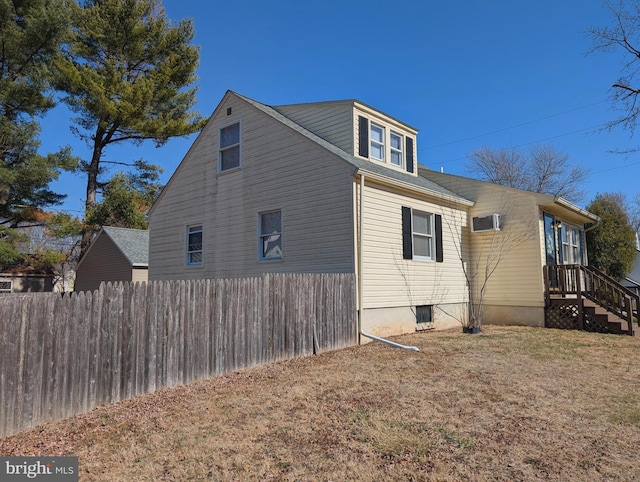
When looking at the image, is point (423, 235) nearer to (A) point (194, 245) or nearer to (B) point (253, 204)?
(B) point (253, 204)

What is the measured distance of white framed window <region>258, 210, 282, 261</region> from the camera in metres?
10.7

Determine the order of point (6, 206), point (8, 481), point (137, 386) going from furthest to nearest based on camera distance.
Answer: point (6, 206) → point (137, 386) → point (8, 481)

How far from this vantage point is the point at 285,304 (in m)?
7.40

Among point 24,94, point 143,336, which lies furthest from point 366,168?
point 24,94

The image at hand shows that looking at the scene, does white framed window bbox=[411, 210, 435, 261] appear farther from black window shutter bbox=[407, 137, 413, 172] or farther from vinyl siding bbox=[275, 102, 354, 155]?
vinyl siding bbox=[275, 102, 354, 155]

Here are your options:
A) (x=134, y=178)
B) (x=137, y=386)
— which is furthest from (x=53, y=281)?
(x=137, y=386)

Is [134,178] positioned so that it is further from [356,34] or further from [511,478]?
[511,478]

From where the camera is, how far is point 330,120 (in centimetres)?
1132

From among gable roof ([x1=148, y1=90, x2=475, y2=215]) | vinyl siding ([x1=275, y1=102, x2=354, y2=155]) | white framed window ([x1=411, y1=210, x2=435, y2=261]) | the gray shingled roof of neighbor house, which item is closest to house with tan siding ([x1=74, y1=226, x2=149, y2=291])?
the gray shingled roof of neighbor house

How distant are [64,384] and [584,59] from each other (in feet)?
54.7

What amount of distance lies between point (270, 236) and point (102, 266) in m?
14.6

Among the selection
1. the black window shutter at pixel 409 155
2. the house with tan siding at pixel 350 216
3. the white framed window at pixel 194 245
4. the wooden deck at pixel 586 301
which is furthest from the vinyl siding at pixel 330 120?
the wooden deck at pixel 586 301

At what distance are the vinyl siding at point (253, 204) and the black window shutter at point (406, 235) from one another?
1.86 m

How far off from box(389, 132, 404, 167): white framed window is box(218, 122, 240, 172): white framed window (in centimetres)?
443
